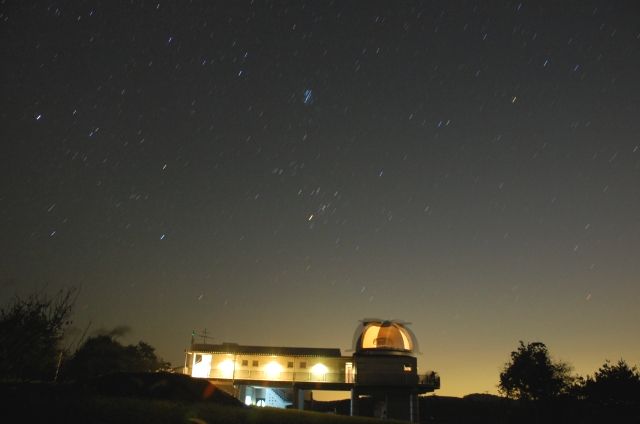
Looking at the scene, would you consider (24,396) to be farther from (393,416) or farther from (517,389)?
(517,389)

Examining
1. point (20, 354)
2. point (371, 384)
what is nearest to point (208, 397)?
point (20, 354)

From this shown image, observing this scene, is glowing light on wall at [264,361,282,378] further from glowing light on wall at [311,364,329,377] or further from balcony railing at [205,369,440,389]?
glowing light on wall at [311,364,329,377]

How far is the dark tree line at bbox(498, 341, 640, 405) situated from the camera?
54.6 metres

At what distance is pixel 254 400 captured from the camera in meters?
44.0

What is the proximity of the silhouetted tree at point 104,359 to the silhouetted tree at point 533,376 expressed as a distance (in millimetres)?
46365

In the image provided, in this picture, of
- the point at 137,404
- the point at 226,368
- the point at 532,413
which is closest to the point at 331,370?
the point at 226,368

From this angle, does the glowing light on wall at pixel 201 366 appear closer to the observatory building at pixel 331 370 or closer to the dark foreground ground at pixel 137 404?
the observatory building at pixel 331 370

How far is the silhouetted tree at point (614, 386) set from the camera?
174 feet

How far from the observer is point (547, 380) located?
213ft

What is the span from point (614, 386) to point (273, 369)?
119 ft

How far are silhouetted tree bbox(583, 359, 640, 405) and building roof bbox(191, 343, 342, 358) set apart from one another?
30438mm

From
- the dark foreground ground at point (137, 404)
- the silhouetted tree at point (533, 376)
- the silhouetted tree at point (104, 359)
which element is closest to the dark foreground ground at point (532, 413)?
the silhouetted tree at point (533, 376)

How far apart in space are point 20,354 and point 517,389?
211 feet

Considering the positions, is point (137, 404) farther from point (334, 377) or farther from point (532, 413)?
point (532, 413)
